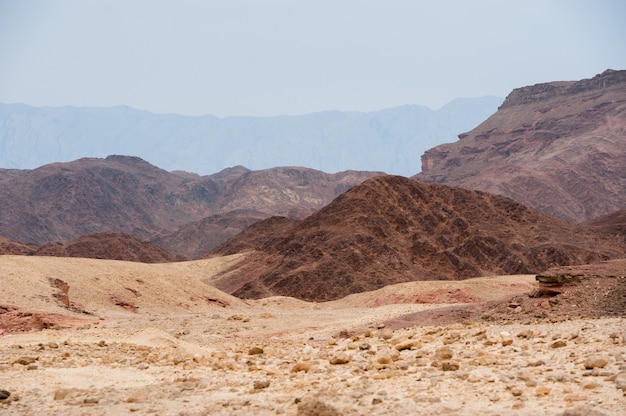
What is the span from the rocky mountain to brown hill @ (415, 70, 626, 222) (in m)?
32.3

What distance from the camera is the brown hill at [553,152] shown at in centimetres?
13062

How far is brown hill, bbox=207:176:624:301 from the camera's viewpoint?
195 feet

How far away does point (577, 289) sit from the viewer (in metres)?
20.4

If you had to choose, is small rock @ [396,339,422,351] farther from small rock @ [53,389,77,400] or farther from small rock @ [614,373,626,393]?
small rock @ [53,389,77,400]

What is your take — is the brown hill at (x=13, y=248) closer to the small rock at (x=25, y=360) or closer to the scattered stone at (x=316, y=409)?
the small rock at (x=25, y=360)

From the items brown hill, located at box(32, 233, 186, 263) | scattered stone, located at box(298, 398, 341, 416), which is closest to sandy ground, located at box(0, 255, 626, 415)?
scattered stone, located at box(298, 398, 341, 416)

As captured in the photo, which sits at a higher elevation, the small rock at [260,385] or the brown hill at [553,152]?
the brown hill at [553,152]

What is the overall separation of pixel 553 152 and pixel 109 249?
93.9 metres

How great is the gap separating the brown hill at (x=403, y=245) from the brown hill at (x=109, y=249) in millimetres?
25562

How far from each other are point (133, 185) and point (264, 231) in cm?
9046

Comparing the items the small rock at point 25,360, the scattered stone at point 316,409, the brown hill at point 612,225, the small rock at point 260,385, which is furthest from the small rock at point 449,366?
the brown hill at point 612,225

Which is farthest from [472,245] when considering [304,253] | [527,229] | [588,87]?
[588,87]

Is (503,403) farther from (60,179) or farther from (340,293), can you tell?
(60,179)

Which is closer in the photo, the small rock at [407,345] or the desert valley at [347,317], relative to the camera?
the desert valley at [347,317]
